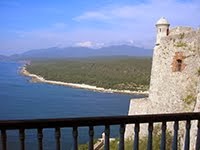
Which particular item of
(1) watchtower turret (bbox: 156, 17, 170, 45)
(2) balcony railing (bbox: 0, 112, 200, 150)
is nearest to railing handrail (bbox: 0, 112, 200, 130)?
(2) balcony railing (bbox: 0, 112, 200, 150)

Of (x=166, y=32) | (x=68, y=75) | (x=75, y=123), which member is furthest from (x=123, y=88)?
(x=75, y=123)

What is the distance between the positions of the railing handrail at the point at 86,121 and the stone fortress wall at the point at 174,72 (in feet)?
25.0

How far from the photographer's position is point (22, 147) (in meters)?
3.19

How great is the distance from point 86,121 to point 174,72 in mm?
9692

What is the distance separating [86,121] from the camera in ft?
11.0

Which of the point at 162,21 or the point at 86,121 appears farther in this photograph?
the point at 162,21

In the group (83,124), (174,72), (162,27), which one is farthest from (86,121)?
(162,27)

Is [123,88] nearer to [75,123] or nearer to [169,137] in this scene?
[169,137]

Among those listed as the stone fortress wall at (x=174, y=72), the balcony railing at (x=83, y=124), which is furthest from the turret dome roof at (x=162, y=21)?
the balcony railing at (x=83, y=124)

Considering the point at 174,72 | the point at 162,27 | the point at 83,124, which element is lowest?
the point at 174,72

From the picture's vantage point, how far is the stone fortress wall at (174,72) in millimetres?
12055

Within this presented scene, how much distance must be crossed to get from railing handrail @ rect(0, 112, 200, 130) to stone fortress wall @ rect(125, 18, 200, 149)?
25.0ft

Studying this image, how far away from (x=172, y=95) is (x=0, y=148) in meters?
10.0

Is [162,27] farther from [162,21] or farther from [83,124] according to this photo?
[83,124]
